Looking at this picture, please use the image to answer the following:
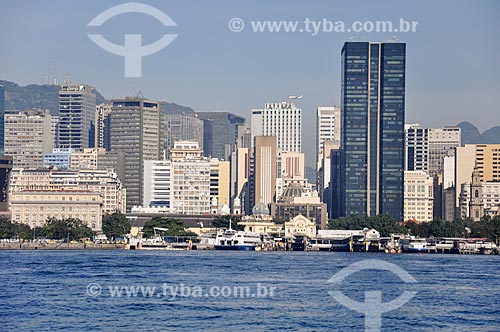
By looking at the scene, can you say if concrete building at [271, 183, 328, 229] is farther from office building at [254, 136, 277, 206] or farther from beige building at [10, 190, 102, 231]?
beige building at [10, 190, 102, 231]

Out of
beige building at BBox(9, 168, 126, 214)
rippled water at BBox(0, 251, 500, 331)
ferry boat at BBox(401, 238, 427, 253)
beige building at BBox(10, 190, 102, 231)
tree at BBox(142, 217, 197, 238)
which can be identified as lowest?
rippled water at BBox(0, 251, 500, 331)

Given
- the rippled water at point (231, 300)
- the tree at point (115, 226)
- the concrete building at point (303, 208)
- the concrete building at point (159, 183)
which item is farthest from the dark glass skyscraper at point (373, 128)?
the rippled water at point (231, 300)

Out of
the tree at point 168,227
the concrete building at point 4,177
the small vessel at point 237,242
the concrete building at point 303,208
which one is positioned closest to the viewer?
the small vessel at point 237,242

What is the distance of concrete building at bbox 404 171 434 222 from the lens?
171 meters

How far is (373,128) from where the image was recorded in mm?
163500

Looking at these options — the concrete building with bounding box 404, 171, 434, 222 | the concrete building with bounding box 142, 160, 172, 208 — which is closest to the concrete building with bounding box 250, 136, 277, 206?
the concrete building with bounding box 142, 160, 172, 208

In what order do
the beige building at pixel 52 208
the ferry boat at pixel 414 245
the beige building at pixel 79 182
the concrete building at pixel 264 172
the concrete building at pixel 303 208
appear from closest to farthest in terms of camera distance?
1. the ferry boat at pixel 414 245
2. the beige building at pixel 52 208
3. the concrete building at pixel 303 208
4. the beige building at pixel 79 182
5. the concrete building at pixel 264 172

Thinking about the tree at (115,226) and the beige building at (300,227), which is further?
the beige building at (300,227)

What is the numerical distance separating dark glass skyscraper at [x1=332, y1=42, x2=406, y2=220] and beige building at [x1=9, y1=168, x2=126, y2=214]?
30.1 m

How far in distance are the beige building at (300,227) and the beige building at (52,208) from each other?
2097 cm

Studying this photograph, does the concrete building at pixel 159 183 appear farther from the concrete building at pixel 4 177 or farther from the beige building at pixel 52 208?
the beige building at pixel 52 208

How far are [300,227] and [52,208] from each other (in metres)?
27.6

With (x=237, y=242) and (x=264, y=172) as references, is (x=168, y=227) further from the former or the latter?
(x=264, y=172)

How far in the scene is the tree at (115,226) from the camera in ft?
427
